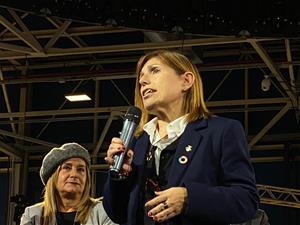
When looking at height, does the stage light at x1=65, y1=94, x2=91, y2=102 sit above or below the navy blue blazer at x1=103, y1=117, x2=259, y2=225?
above

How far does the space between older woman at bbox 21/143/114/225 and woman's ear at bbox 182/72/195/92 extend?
1.42 meters

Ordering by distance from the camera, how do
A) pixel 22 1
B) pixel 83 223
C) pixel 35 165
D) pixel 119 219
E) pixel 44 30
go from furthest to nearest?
1. pixel 35 165
2. pixel 44 30
3. pixel 83 223
4. pixel 22 1
5. pixel 119 219

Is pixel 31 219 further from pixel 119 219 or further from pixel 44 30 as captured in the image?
pixel 44 30

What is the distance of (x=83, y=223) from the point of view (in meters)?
3.52

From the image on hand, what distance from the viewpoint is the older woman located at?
3547mm

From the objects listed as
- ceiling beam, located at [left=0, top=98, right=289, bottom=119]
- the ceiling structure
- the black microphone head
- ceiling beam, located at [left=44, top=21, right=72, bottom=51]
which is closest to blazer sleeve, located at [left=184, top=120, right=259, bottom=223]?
the black microphone head

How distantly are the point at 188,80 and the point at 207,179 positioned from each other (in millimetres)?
343

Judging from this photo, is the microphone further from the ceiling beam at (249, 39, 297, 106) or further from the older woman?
the ceiling beam at (249, 39, 297, 106)

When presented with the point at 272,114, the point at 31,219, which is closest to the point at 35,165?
the point at 272,114

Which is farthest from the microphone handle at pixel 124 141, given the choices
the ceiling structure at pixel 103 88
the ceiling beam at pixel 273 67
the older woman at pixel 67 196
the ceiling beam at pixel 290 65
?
the ceiling beam at pixel 290 65

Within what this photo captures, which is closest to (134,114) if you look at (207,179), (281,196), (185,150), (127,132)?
(127,132)

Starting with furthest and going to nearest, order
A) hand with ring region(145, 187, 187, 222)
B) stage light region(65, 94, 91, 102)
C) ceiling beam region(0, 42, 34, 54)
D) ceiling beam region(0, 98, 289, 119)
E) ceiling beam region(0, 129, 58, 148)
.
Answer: ceiling beam region(0, 129, 58, 148) < stage light region(65, 94, 91, 102) < ceiling beam region(0, 98, 289, 119) < ceiling beam region(0, 42, 34, 54) < hand with ring region(145, 187, 187, 222)

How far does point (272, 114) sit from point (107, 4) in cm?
1070

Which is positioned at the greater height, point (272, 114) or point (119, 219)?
point (272, 114)
